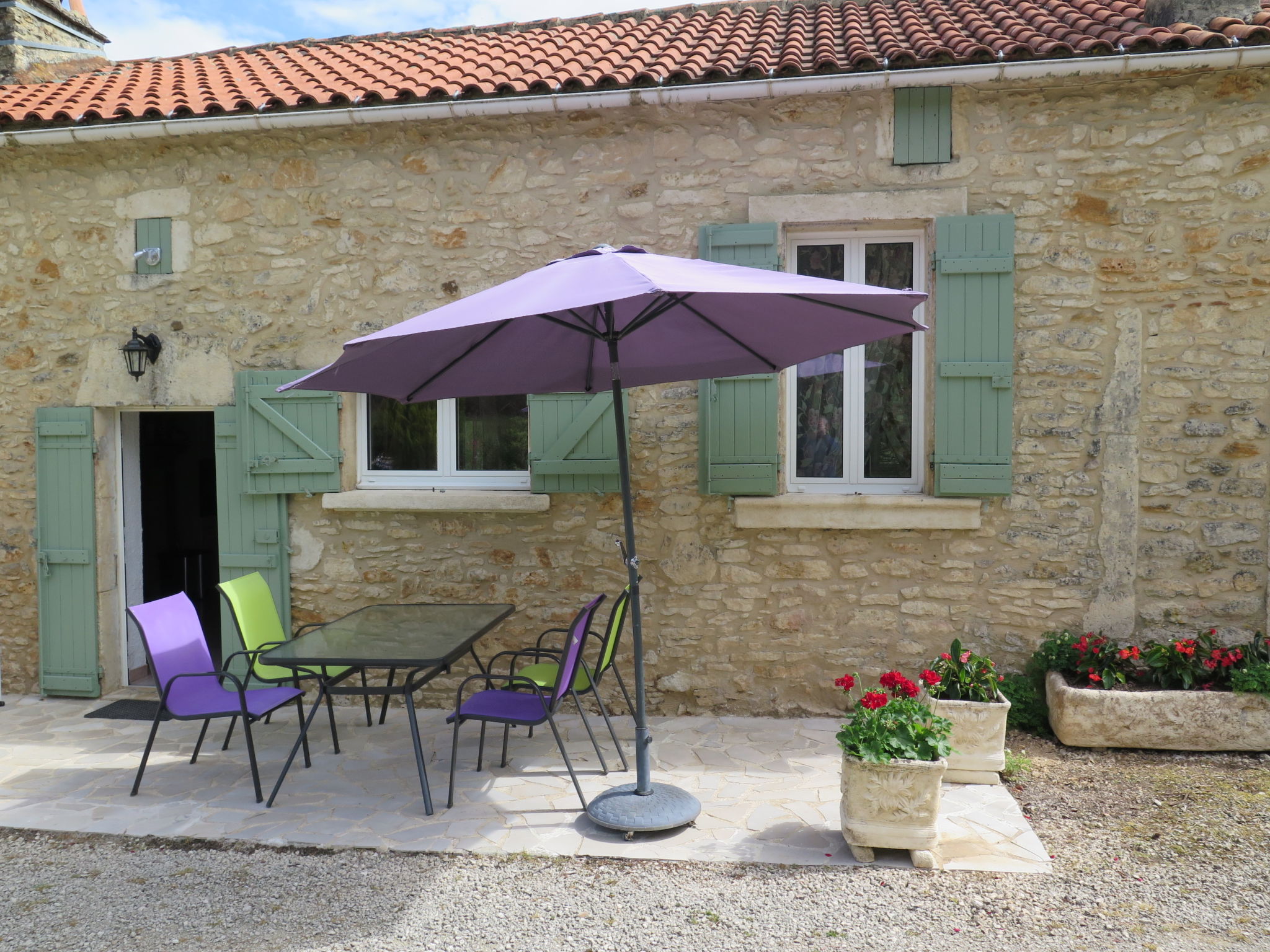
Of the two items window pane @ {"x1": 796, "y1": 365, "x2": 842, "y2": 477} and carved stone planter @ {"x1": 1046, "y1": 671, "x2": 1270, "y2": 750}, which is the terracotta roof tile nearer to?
window pane @ {"x1": 796, "y1": 365, "x2": 842, "y2": 477}

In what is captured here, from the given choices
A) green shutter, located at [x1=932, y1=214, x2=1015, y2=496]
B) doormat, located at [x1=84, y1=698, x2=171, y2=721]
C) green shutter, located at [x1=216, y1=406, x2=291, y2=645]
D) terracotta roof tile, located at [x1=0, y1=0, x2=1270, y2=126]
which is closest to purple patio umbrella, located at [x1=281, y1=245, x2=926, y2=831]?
green shutter, located at [x1=932, y1=214, x2=1015, y2=496]

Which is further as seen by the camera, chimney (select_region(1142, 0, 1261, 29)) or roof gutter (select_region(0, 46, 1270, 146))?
chimney (select_region(1142, 0, 1261, 29))

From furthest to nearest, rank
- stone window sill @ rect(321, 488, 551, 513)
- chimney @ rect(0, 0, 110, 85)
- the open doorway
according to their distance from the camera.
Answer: the open doorway
chimney @ rect(0, 0, 110, 85)
stone window sill @ rect(321, 488, 551, 513)

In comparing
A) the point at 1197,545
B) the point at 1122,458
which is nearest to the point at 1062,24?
the point at 1122,458

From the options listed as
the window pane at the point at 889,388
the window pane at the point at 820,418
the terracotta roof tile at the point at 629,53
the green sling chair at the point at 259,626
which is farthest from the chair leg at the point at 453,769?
the terracotta roof tile at the point at 629,53

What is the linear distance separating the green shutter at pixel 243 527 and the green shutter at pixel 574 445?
5.07ft

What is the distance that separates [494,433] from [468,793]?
2.14 m

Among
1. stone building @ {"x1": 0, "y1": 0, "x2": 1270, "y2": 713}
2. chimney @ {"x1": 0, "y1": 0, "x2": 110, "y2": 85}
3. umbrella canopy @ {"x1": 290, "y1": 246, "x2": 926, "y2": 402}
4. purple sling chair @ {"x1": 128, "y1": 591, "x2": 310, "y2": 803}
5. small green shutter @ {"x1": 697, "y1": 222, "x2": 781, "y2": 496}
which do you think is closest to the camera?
umbrella canopy @ {"x1": 290, "y1": 246, "x2": 926, "y2": 402}

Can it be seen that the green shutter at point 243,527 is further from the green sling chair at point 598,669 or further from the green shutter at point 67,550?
the green sling chair at point 598,669

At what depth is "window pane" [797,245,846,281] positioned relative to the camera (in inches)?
196

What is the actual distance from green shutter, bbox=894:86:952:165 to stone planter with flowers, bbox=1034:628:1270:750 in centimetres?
260

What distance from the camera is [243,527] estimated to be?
5266 mm

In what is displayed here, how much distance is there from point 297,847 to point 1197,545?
4.40 meters

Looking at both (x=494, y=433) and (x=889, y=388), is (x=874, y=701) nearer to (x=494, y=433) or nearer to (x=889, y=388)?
(x=889, y=388)
